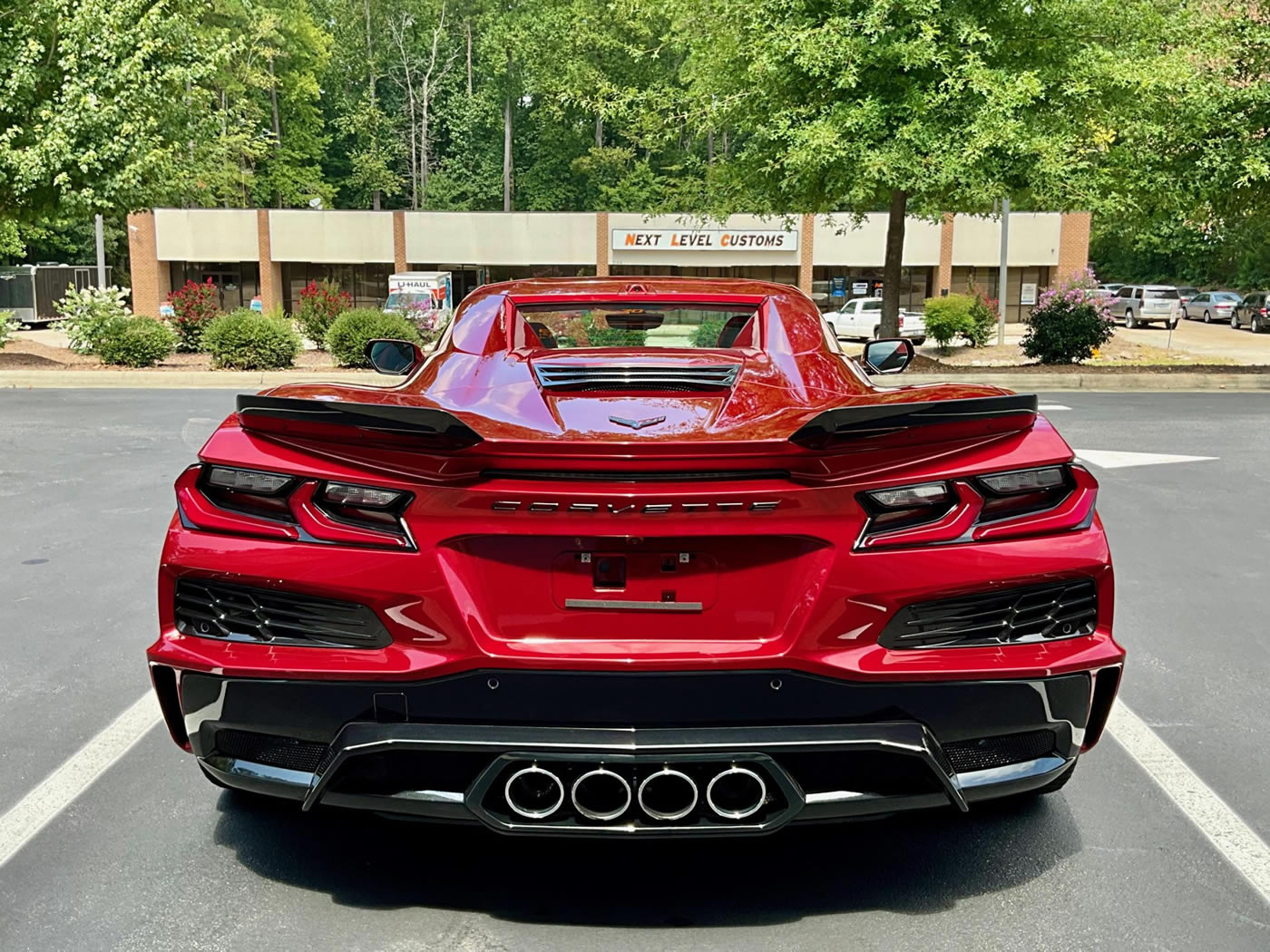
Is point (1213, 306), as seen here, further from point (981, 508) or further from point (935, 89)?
point (981, 508)

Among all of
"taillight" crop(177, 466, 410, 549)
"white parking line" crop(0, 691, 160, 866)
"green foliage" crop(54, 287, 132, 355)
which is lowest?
"white parking line" crop(0, 691, 160, 866)

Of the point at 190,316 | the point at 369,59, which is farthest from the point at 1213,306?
the point at 190,316

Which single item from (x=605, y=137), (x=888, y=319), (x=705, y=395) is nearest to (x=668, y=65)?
(x=605, y=137)

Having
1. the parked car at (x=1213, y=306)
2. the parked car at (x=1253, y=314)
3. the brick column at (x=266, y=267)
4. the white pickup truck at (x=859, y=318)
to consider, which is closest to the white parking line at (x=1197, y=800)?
the white pickup truck at (x=859, y=318)

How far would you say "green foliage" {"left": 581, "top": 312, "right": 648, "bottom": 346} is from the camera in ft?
14.6

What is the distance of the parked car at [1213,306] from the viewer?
57375mm

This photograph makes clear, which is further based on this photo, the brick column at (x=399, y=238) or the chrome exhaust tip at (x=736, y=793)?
the brick column at (x=399, y=238)

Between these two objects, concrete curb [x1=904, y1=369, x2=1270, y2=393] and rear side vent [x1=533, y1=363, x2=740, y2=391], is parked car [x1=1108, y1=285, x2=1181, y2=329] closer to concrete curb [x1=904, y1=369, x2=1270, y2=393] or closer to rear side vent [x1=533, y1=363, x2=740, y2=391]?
concrete curb [x1=904, y1=369, x2=1270, y2=393]

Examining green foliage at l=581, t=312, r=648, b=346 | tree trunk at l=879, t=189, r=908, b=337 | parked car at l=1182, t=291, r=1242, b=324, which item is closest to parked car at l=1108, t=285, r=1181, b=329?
parked car at l=1182, t=291, r=1242, b=324

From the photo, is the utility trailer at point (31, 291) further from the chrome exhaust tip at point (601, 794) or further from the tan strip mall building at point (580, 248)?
the chrome exhaust tip at point (601, 794)

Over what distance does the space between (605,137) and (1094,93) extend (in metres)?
50.6

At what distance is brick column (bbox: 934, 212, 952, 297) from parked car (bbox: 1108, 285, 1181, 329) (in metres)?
7.41

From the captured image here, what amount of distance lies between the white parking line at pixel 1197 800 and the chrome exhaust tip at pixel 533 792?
1.89 m

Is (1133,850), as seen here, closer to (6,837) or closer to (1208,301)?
(6,837)
